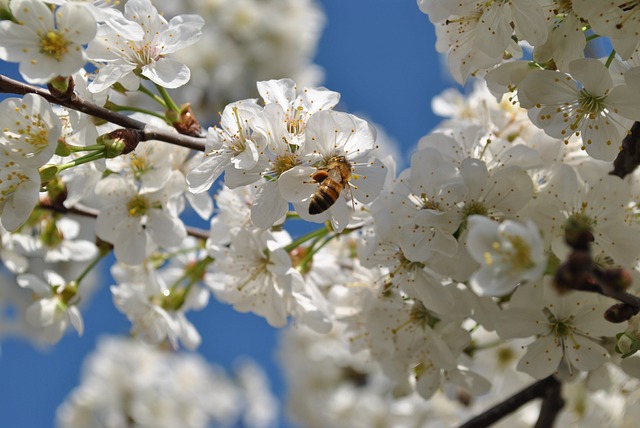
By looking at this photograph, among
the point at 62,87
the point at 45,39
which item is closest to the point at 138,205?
the point at 62,87

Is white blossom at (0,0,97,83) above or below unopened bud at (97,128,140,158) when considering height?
above

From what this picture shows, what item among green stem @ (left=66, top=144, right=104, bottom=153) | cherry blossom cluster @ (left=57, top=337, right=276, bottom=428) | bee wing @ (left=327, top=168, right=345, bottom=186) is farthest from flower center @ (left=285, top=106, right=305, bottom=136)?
cherry blossom cluster @ (left=57, top=337, right=276, bottom=428)

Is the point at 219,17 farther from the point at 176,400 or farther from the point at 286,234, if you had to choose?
the point at 286,234

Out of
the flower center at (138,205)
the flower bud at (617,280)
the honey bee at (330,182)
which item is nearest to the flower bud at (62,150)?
the flower center at (138,205)

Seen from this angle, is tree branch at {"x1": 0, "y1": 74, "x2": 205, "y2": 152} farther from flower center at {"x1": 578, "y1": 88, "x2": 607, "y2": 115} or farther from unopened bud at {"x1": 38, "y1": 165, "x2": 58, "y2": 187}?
flower center at {"x1": 578, "y1": 88, "x2": 607, "y2": 115}

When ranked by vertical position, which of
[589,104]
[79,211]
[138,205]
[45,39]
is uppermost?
[589,104]

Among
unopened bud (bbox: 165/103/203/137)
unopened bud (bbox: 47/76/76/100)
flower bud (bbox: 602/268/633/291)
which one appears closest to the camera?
flower bud (bbox: 602/268/633/291)

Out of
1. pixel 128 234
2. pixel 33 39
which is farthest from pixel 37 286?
pixel 33 39

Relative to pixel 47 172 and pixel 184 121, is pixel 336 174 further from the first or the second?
pixel 47 172
